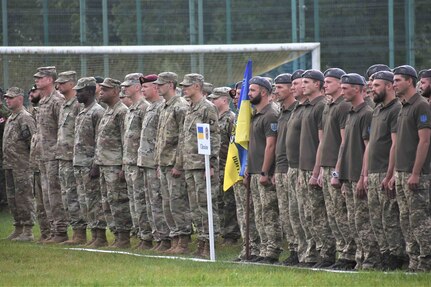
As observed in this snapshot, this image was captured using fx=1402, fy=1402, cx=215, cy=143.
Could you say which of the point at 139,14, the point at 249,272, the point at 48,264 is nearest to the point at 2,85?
the point at 139,14

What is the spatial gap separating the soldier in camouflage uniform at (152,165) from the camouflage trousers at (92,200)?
4.01 ft

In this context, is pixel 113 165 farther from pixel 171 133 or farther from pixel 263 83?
pixel 263 83

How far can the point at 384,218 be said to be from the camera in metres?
16.7

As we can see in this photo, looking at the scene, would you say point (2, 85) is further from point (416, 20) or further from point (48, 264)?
point (48, 264)

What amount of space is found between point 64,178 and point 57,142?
0.62 metres

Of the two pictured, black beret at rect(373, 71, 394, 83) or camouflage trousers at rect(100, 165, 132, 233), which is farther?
camouflage trousers at rect(100, 165, 132, 233)

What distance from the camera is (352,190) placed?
56.4ft

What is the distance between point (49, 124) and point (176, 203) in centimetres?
343

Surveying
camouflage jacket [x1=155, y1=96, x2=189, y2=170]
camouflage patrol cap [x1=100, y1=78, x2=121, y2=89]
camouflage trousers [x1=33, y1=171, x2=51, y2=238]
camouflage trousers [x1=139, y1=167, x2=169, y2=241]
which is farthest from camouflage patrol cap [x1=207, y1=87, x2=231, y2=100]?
camouflage trousers [x1=33, y1=171, x2=51, y2=238]

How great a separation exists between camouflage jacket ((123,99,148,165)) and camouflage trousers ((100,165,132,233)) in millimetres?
427

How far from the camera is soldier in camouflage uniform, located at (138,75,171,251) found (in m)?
21.2

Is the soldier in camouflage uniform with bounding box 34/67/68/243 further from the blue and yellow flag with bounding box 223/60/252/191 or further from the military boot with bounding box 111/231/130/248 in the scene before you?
the blue and yellow flag with bounding box 223/60/252/191

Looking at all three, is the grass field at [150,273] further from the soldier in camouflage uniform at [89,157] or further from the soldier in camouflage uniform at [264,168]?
the soldier in camouflage uniform at [89,157]

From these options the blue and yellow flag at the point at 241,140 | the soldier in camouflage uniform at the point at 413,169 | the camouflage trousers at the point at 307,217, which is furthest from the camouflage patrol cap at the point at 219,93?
the soldier in camouflage uniform at the point at 413,169
